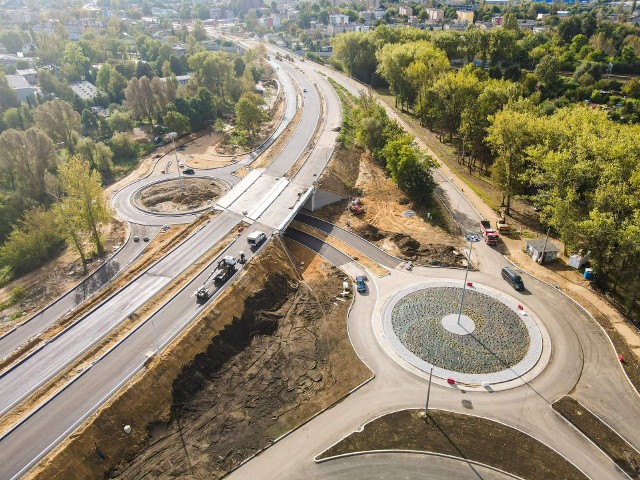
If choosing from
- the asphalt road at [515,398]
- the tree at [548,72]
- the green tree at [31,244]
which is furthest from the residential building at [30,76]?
the tree at [548,72]

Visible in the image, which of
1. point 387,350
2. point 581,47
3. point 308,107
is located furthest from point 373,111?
point 581,47

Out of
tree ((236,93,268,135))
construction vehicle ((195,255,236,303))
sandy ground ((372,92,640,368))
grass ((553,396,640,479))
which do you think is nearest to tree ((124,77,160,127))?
tree ((236,93,268,135))

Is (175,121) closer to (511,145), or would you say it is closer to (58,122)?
(58,122)

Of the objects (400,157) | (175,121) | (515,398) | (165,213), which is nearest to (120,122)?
(175,121)

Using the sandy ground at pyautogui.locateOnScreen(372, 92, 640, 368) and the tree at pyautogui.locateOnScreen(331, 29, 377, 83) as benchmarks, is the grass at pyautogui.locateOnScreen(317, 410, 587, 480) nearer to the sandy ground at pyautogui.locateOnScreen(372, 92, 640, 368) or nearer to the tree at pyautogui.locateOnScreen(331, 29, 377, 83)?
the sandy ground at pyautogui.locateOnScreen(372, 92, 640, 368)

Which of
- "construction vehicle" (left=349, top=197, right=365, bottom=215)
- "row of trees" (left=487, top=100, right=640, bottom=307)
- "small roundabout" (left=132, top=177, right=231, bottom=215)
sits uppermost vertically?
"row of trees" (left=487, top=100, right=640, bottom=307)

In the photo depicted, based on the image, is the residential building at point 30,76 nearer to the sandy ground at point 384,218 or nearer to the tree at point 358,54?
the tree at point 358,54
